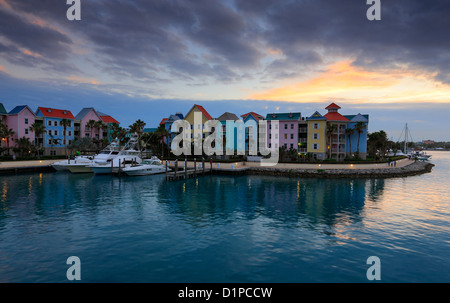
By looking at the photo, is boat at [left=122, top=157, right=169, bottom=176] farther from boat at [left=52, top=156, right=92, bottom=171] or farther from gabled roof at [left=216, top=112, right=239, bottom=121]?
gabled roof at [left=216, top=112, right=239, bottom=121]

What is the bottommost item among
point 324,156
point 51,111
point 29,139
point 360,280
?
point 360,280

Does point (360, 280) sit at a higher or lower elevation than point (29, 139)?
lower

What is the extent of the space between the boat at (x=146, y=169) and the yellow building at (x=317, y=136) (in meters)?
40.7

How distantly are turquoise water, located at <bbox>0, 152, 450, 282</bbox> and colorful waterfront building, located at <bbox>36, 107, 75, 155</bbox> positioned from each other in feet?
173

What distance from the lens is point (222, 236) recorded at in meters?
18.6

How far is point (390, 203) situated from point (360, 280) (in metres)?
21.1

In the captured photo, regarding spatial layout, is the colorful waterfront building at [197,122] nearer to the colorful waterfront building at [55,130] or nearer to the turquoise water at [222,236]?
the colorful waterfront building at [55,130]

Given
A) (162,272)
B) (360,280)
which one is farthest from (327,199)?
(162,272)

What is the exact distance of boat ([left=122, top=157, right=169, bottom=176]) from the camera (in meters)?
50.4

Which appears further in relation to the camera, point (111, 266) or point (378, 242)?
point (378, 242)

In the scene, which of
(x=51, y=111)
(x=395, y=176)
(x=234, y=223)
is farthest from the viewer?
(x=51, y=111)

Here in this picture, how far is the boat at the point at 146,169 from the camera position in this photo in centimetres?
5041

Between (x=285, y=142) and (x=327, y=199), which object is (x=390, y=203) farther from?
(x=285, y=142)

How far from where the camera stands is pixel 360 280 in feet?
42.1
